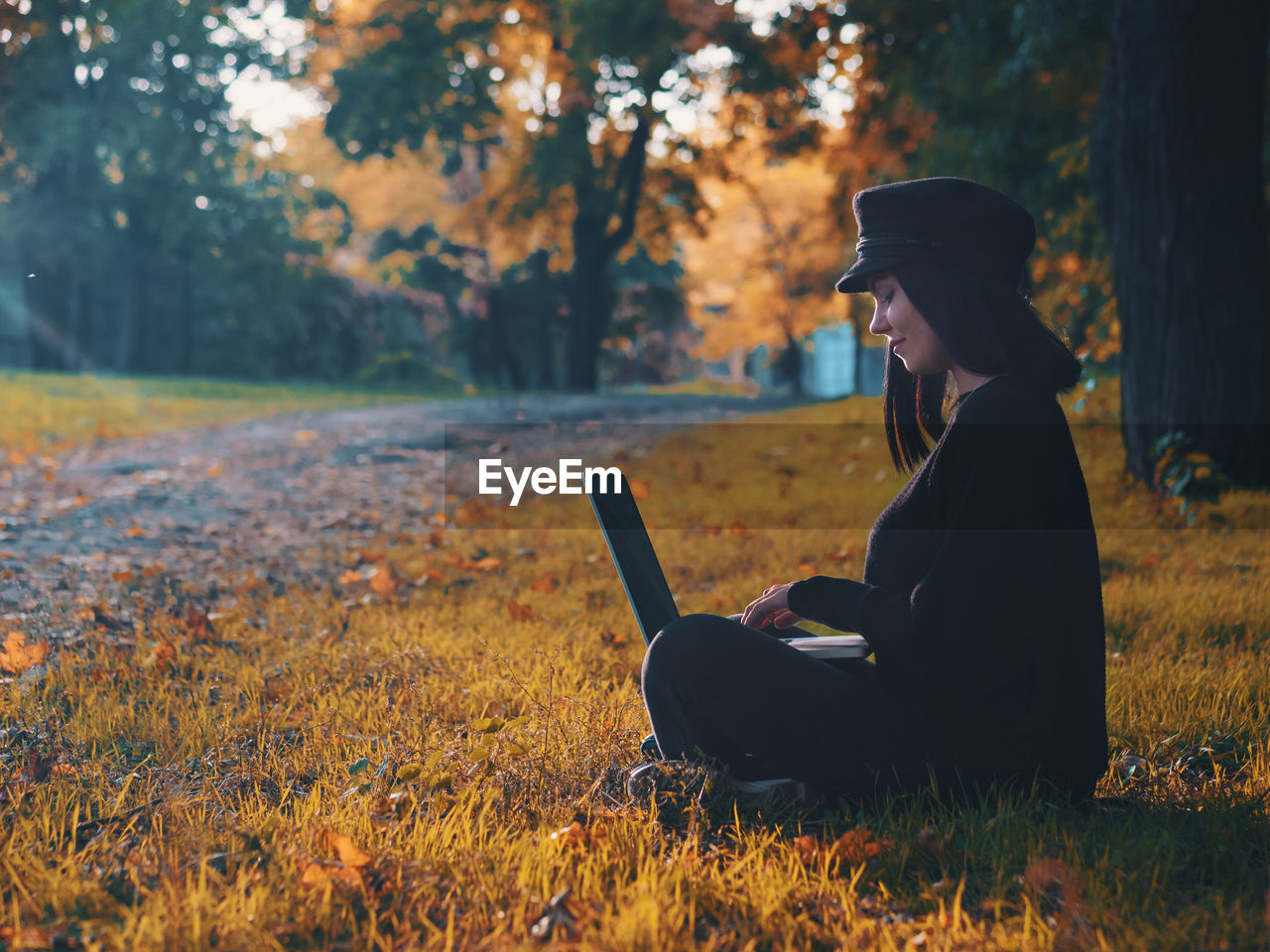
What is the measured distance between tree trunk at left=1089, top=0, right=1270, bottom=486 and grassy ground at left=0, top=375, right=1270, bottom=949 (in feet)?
8.61

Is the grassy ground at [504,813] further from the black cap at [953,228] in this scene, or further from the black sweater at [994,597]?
the black cap at [953,228]

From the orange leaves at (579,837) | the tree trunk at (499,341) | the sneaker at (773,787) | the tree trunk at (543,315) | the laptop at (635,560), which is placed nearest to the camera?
the orange leaves at (579,837)

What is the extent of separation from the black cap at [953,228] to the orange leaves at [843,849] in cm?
130

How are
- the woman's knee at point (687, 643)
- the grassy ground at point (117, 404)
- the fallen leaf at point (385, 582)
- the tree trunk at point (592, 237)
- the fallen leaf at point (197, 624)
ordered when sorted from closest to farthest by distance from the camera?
the woman's knee at point (687, 643)
the fallen leaf at point (197, 624)
the fallen leaf at point (385, 582)
the grassy ground at point (117, 404)
the tree trunk at point (592, 237)

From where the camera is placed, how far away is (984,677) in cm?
237

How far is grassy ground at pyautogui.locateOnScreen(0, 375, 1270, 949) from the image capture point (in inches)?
82.4

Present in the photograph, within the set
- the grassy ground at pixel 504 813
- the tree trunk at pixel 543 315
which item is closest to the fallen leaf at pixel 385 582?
the grassy ground at pixel 504 813

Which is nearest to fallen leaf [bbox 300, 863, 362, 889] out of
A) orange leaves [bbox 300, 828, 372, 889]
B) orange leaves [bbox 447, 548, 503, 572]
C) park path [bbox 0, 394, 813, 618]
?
orange leaves [bbox 300, 828, 372, 889]

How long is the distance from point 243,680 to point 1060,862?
108 inches

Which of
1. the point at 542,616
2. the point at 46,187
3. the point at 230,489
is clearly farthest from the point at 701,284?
the point at 542,616

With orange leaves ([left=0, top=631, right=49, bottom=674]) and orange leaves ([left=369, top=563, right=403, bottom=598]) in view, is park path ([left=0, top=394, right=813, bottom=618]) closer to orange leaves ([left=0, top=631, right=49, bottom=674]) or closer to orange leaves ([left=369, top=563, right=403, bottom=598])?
orange leaves ([left=369, top=563, right=403, bottom=598])

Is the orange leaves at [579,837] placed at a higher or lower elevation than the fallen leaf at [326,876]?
lower

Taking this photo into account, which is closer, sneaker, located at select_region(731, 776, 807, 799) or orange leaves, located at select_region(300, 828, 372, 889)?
orange leaves, located at select_region(300, 828, 372, 889)

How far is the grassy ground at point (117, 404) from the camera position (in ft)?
43.4
